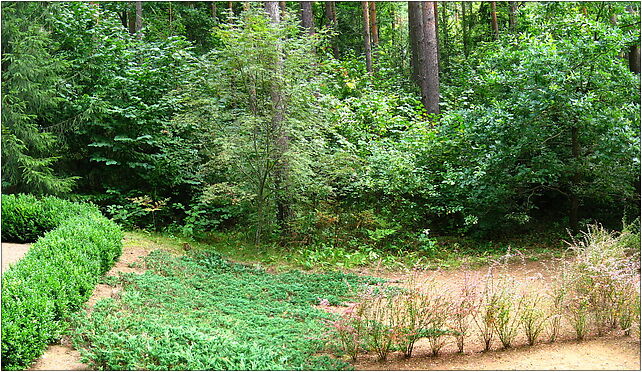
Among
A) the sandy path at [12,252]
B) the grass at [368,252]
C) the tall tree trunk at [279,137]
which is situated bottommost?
→ the grass at [368,252]

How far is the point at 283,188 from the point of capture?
8789 mm

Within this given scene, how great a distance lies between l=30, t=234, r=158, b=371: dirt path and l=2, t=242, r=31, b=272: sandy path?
1.25 m

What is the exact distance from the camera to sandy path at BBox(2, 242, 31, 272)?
651 cm

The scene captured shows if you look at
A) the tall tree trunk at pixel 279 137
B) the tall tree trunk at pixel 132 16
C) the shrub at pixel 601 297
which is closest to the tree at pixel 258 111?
the tall tree trunk at pixel 279 137

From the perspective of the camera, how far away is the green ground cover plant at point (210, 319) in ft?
13.0

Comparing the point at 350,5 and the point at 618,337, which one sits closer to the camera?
the point at 618,337

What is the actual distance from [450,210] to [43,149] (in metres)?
7.46

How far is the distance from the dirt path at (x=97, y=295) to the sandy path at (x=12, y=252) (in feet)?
4.11

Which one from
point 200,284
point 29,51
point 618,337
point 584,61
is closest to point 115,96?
point 29,51

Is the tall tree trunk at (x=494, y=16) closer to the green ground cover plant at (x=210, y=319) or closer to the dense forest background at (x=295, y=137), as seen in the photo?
the dense forest background at (x=295, y=137)

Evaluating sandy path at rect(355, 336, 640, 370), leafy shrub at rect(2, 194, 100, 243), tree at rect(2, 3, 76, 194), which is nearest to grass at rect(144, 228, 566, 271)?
leafy shrub at rect(2, 194, 100, 243)

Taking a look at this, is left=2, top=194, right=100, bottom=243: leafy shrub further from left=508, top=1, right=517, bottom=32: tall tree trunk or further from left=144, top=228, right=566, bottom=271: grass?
left=508, top=1, right=517, bottom=32: tall tree trunk

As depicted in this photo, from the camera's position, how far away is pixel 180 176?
10.4 metres

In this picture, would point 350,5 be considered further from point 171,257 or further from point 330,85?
point 171,257
